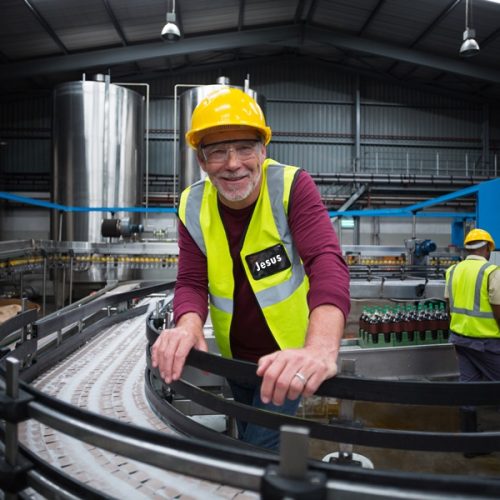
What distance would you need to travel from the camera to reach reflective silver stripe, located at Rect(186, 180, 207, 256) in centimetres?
134

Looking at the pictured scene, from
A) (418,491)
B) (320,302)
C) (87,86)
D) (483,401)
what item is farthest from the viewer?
(87,86)

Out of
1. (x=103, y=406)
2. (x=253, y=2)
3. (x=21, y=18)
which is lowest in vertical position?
(x=103, y=406)

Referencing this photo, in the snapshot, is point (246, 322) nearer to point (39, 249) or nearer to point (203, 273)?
point (203, 273)

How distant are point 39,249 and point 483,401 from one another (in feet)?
17.6

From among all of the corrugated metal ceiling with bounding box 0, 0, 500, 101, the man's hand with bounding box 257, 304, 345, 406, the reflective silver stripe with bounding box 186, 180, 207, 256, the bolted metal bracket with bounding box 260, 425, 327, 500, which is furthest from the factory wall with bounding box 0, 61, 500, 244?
the bolted metal bracket with bounding box 260, 425, 327, 500

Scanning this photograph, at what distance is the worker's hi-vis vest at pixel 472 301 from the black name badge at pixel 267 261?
2502 mm

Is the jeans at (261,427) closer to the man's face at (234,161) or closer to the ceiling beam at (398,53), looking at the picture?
the man's face at (234,161)

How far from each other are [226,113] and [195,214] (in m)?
0.34

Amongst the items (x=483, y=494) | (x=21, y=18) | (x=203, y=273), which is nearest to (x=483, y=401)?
(x=483, y=494)

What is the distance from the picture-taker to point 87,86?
8.23m

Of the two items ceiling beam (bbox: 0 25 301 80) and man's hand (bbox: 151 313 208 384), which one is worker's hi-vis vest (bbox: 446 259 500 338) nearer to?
man's hand (bbox: 151 313 208 384)

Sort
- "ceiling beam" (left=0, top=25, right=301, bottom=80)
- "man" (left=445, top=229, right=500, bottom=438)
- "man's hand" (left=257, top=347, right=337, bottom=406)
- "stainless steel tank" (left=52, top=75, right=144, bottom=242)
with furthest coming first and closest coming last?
"ceiling beam" (left=0, top=25, right=301, bottom=80)
"stainless steel tank" (left=52, top=75, right=144, bottom=242)
"man" (left=445, top=229, right=500, bottom=438)
"man's hand" (left=257, top=347, right=337, bottom=406)

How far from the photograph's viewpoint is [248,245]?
4.18 ft

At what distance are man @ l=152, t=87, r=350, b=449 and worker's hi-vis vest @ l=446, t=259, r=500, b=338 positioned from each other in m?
2.41
